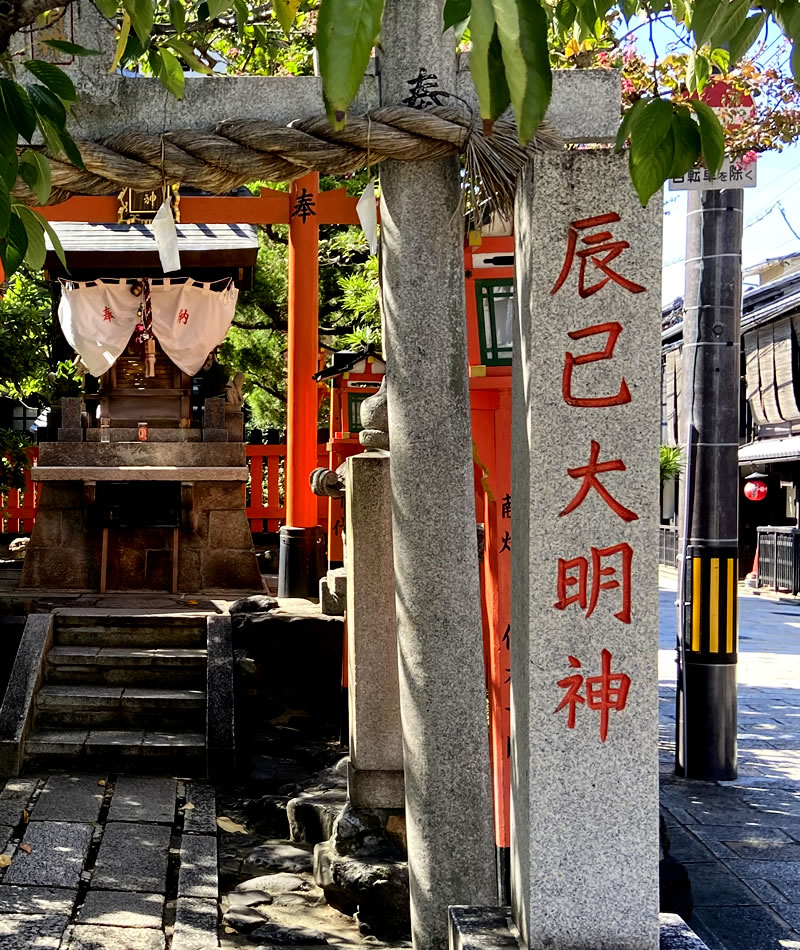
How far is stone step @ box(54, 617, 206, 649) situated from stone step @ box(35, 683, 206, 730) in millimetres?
810

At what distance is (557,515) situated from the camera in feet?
11.3

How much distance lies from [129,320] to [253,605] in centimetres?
431

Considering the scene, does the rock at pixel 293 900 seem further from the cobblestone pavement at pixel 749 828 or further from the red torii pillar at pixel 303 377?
the red torii pillar at pixel 303 377

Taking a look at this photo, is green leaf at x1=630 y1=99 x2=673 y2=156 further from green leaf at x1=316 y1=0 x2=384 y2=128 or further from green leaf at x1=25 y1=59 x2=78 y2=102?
green leaf at x1=25 y1=59 x2=78 y2=102

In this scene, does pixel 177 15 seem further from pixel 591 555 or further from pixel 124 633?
pixel 124 633

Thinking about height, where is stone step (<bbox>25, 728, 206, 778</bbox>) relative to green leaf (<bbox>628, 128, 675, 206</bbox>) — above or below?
below

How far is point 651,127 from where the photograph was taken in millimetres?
2289

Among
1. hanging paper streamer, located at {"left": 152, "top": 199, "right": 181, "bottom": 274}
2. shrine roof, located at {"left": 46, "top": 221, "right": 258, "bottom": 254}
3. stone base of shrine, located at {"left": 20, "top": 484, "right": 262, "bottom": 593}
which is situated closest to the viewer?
hanging paper streamer, located at {"left": 152, "top": 199, "right": 181, "bottom": 274}

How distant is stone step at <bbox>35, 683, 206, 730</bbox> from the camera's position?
941 centimetres

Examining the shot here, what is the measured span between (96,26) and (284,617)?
20.8 feet

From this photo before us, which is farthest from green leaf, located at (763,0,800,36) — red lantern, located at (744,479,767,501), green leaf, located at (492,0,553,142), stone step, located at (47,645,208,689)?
red lantern, located at (744,479,767,501)

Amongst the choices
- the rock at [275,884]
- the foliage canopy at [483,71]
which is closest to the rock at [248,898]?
the rock at [275,884]

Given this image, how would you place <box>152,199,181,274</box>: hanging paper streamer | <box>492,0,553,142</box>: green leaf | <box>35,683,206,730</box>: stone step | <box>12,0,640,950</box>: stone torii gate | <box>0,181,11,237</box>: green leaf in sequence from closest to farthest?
<box>492,0,553,142</box>: green leaf → <box>0,181,11,237</box>: green leaf → <box>12,0,640,950</box>: stone torii gate → <box>152,199,181,274</box>: hanging paper streamer → <box>35,683,206,730</box>: stone step

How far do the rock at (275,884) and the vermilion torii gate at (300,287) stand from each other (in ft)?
18.7
